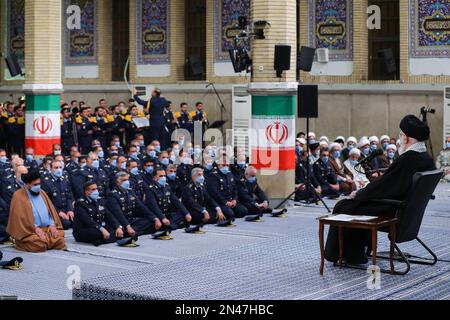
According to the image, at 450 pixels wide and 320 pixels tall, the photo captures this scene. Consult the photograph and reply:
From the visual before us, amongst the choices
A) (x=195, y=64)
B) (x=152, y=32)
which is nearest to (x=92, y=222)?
(x=195, y=64)

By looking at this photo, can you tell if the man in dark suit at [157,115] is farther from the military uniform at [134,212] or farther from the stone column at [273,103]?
the military uniform at [134,212]

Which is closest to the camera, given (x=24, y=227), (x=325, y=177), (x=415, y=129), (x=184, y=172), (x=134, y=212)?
(x=415, y=129)

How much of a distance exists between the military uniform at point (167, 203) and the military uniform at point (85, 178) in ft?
3.48

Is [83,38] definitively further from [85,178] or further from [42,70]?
[85,178]

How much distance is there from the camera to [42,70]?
2023 cm

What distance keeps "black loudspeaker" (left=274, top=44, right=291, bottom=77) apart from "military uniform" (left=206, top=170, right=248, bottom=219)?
208 cm

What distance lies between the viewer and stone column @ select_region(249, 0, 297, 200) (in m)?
16.2

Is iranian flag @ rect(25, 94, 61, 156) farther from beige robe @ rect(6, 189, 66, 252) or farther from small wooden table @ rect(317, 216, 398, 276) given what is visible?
small wooden table @ rect(317, 216, 398, 276)

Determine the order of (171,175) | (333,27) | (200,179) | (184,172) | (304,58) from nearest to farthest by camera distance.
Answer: (200,179) < (171,175) < (184,172) < (304,58) < (333,27)

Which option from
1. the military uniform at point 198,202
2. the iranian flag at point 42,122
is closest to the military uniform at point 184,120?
the iranian flag at point 42,122

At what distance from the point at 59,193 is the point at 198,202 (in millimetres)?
2157

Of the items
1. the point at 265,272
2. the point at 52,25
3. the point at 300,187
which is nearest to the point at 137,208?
the point at 300,187

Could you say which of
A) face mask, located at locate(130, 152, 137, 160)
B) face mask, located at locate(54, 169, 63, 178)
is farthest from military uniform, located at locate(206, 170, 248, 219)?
face mask, located at locate(54, 169, 63, 178)
